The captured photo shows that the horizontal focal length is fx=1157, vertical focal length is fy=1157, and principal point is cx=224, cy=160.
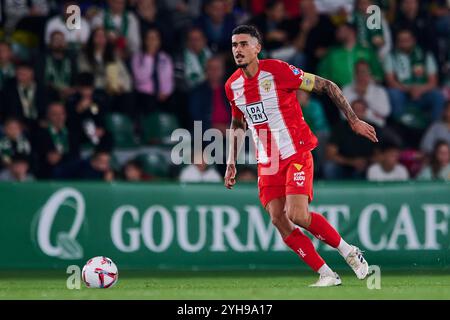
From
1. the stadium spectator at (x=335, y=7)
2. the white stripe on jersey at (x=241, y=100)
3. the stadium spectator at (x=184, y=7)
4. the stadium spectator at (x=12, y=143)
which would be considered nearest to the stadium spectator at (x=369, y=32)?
the stadium spectator at (x=335, y=7)

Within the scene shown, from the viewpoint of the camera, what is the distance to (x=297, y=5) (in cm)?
1620

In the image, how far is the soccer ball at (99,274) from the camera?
9844mm

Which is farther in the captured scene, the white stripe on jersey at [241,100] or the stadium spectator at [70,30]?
the stadium spectator at [70,30]

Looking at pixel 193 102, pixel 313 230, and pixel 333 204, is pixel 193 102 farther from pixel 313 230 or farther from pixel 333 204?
pixel 313 230

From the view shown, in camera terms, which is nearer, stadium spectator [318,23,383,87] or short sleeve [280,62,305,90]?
short sleeve [280,62,305,90]

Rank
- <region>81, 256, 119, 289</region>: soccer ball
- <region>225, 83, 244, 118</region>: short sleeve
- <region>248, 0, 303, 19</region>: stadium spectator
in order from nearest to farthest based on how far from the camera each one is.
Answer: <region>81, 256, 119, 289</region>: soccer ball, <region>225, 83, 244, 118</region>: short sleeve, <region>248, 0, 303, 19</region>: stadium spectator

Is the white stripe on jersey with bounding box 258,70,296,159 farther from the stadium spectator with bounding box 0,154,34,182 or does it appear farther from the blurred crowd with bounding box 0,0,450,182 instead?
the stadium spectator with bounding box 0,154,34,182

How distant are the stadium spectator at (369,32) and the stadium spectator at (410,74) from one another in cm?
17

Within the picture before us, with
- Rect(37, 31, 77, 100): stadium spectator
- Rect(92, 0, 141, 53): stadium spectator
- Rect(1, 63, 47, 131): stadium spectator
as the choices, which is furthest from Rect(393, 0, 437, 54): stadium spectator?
Rect(1, 63, 47, 131): stadium spectator

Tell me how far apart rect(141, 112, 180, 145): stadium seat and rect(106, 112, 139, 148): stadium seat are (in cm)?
17

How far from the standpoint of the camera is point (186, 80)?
15414mm

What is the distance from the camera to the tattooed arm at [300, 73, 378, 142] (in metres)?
9.45

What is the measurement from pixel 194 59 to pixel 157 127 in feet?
3.84

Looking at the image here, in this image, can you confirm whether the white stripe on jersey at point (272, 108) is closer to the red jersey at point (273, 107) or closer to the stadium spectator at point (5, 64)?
the red jersey at point (273, 107)
